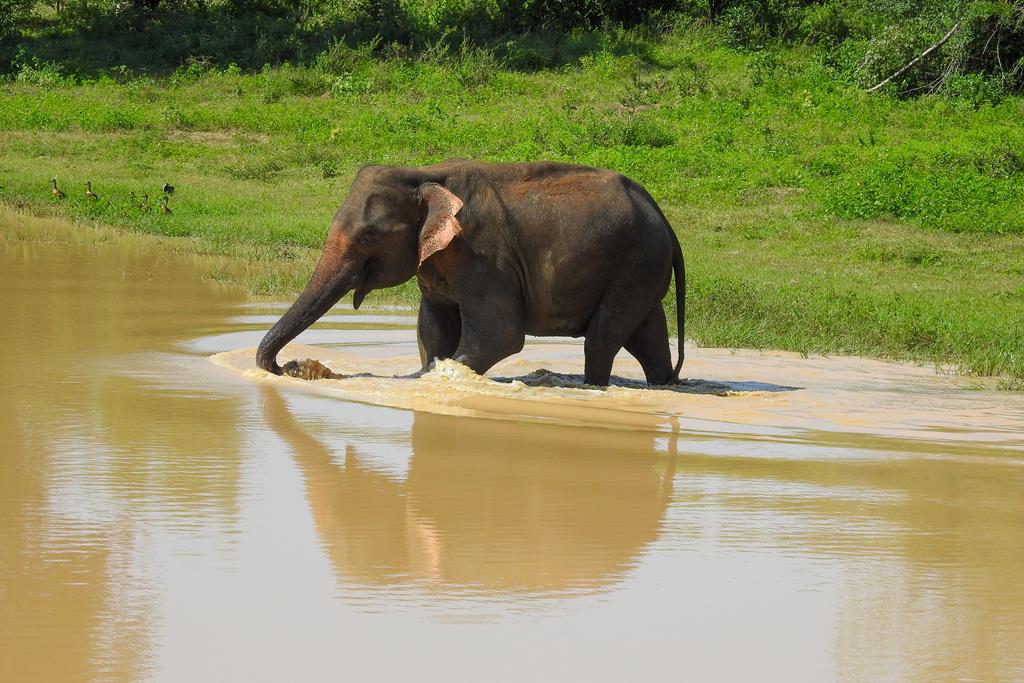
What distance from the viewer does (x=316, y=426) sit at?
25.0 ft

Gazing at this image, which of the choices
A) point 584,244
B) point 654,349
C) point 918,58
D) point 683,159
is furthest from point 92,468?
point 918,58

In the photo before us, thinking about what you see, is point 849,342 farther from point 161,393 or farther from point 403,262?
point 161,393

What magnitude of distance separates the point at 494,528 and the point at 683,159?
15.0m

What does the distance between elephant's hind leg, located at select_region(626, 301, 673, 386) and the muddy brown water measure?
0.26 m

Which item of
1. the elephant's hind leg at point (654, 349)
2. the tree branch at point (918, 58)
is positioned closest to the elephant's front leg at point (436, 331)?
the elephant's hind leg at point (654, 349)

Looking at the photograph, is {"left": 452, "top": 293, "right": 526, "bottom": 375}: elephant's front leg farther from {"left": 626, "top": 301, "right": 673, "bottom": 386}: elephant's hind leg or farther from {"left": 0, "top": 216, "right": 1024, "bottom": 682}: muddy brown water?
{"left": 626, "top": 301, "right": 673, "bottom": 386}: elephant's hind leg

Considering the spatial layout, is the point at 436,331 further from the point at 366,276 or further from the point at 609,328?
the point at 609,328

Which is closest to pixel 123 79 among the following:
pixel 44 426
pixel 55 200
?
pixel 55 200

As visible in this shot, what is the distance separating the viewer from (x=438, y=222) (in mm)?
9000

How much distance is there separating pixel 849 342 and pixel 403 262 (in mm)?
4295

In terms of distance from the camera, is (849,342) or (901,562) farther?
(849,342)

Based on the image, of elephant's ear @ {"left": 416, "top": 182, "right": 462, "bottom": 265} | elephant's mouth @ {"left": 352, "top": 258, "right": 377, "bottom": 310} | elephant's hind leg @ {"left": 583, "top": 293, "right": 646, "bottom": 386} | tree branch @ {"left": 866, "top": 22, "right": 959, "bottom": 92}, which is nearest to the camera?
elephant's ear @ {"left": 416, "top": 182, "right": 462, "bottom": 265}

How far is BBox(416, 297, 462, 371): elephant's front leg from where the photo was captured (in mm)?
9469

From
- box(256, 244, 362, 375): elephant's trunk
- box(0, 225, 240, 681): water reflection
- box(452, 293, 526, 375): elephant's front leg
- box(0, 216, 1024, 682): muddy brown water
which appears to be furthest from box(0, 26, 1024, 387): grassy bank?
box(256, 244, 362, 375): elephant's trunk
